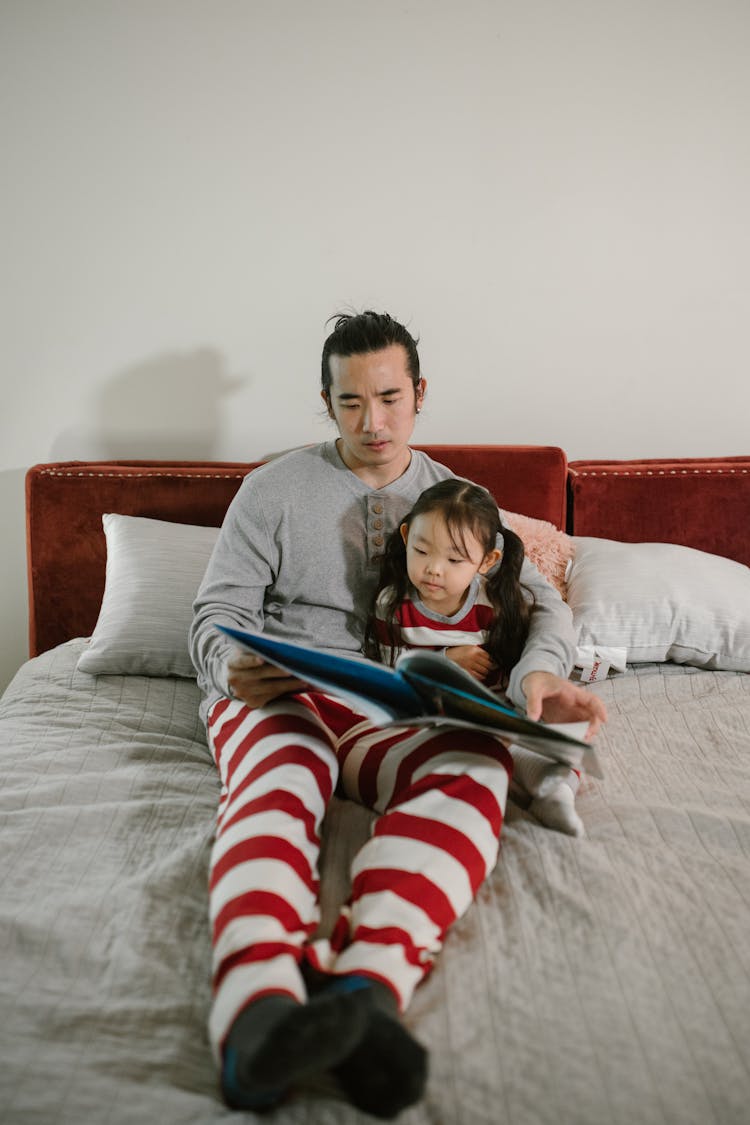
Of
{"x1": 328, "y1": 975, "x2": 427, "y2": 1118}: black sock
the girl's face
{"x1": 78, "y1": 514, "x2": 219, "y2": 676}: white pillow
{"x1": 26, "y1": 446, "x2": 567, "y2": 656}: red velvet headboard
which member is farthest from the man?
{"x1": 26, "y1": 446, "x2": 567, "y2": 656}: red velvet headboard

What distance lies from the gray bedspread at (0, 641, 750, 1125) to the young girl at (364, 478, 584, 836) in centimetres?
27

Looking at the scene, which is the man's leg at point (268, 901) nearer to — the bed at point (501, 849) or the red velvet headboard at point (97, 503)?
the bed at point (501, 849)

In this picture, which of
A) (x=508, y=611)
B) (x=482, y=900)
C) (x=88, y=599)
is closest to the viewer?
(x=482, y=900)

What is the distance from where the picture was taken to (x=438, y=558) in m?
1.41

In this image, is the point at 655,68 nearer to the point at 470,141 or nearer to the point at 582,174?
the point at 582,174

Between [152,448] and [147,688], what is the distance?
0.77 meters

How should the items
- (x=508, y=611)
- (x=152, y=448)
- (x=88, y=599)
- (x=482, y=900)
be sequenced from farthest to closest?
1. (x=152, y=448)
2. (x=88, y=599)
3. (x=508, y=611)
4. (x=482, y=900)

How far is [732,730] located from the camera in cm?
150

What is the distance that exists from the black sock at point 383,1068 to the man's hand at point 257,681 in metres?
0.51

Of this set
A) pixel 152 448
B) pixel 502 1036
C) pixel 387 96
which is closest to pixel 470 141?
pixel 387 96

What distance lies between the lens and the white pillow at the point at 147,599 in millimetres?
1698

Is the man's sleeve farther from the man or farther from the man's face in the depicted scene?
the man's face

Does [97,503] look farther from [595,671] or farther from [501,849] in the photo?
[501,849]

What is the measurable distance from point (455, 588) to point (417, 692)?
1.39ft
